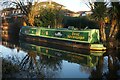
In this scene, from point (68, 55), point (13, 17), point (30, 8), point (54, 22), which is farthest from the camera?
point (13, 17)

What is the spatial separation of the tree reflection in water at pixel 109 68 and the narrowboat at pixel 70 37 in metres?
2.01

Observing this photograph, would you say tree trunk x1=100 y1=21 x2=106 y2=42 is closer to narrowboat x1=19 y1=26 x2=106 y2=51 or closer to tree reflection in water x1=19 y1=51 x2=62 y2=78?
narrowboat x1=19 y1=26 x2=106 y2=51

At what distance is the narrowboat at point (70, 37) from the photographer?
1700 cm

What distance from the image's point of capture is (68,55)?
14.9m

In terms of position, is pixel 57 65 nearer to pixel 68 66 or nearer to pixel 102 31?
pixel 68 66

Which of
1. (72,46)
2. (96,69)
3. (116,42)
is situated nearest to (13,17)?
(72,46)

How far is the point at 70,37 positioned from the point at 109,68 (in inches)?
316

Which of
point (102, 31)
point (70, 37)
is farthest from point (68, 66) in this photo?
point (70, 37)

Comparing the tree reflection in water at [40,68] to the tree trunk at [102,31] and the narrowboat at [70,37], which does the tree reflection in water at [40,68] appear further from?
the tree trunk at [102,31]

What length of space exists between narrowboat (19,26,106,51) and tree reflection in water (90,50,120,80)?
2006 millimetres

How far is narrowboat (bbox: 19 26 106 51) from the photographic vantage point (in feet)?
55.8

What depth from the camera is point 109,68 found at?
36.6 ft

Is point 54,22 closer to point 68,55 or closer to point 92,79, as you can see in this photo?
point 68,55

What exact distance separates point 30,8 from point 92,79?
19735 mm
